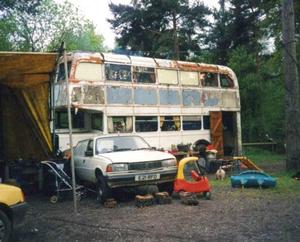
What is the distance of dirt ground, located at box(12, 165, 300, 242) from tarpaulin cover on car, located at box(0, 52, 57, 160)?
203cm

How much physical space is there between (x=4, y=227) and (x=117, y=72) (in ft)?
33.5

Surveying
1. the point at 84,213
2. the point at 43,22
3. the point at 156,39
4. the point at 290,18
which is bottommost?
the point at 84,213

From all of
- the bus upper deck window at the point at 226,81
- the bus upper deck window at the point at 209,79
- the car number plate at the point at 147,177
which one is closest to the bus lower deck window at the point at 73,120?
the car number plate at the point at 147,177

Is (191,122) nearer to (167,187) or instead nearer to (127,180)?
(167,187)

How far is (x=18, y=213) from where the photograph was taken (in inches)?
272

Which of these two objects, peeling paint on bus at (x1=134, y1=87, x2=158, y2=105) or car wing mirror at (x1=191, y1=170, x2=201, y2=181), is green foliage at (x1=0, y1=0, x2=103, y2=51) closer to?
peeling paint on bus at (x1=134, y1=87, x2=158, y2=105)

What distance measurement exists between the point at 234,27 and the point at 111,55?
64.5 ft

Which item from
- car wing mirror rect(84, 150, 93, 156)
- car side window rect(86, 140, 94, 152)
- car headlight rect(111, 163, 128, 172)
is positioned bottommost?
car headlight rect(111, 163, 128, 172)

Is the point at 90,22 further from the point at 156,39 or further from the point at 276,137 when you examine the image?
the point at 276,137

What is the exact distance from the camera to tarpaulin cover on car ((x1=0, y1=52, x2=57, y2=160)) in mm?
10953

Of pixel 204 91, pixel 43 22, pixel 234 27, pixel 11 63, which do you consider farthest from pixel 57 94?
pixel 43 22

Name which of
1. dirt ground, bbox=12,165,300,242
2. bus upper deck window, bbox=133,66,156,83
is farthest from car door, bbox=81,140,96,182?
bus upper deck window, bbox=133,66,156,83

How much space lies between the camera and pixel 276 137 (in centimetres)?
2875

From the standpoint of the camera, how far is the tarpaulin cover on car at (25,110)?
11.0 metres
